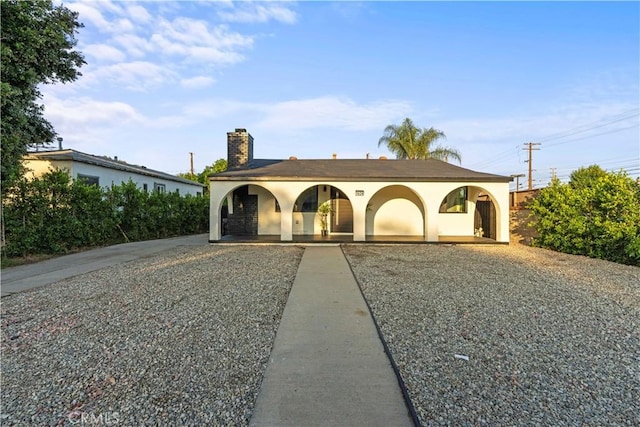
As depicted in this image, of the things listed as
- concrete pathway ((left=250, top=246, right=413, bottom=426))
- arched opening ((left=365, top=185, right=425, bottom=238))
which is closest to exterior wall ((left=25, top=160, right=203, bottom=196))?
concrete pathway ((left=250, top=246, right=413, bottom=426))

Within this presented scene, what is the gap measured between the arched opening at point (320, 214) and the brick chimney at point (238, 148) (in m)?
3.32

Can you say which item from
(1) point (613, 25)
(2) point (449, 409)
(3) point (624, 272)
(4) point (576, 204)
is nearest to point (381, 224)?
(4) point (576, 204)

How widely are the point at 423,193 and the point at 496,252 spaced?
332 cm

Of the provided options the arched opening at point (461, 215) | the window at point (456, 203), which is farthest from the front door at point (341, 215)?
the window at point (456, 203)

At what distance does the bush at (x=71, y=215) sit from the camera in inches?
376

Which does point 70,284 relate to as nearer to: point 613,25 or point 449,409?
point 449,409

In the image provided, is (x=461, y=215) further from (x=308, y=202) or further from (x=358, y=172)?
(x=308, y=202)

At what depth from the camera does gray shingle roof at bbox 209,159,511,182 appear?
12250 mm

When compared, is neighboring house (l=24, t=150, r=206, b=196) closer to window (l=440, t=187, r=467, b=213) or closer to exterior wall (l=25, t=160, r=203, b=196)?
exterior wall (l=25, t=160, r=203, b=196)

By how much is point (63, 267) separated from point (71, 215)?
3410 millimetres

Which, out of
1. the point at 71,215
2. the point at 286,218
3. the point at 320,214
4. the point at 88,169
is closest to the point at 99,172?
the point at 88,169

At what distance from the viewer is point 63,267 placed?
834 centimetres

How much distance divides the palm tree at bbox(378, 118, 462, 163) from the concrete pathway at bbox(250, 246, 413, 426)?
2100 centimetres

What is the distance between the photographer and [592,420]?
2.37m
